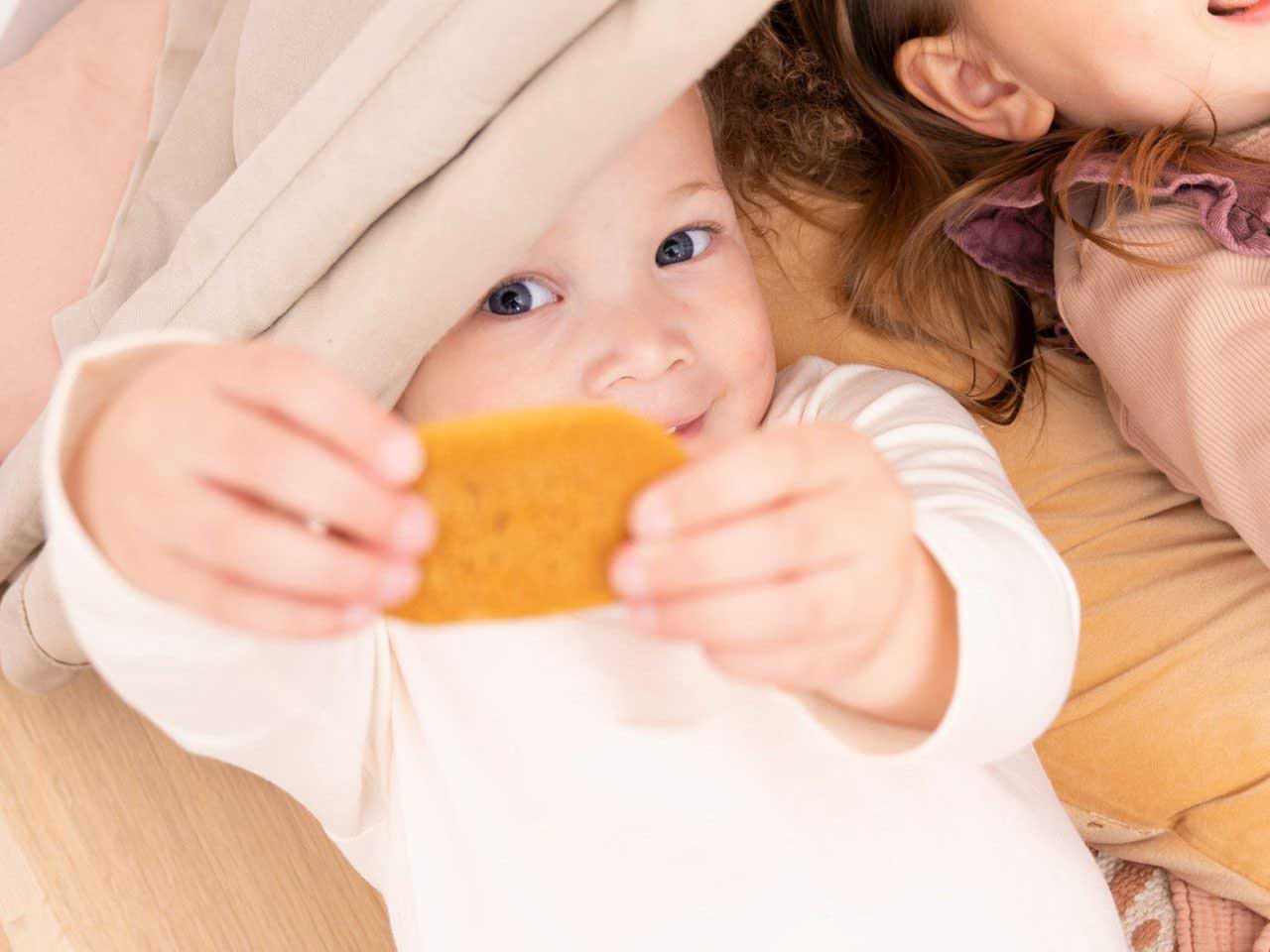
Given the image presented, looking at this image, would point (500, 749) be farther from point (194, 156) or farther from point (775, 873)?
point (194, 156)

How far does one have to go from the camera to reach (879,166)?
1158mm

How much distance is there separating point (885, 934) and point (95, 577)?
500 mm

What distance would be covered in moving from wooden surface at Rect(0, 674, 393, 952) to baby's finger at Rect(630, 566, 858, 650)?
63 cm

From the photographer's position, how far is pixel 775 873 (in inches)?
29.4

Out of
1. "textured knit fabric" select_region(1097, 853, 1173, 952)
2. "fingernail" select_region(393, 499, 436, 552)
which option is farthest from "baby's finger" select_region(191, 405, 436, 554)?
"textured knit fabric" select_region(1097, 853, 1173, 952)

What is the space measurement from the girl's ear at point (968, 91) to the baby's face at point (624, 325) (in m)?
0.26

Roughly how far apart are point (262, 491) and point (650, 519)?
0.15 metres

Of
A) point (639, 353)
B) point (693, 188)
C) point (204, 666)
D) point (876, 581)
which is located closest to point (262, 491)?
point (204, 666)

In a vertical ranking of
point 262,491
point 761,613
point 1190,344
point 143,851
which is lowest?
point 143,851

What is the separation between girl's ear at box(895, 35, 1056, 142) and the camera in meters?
0.98

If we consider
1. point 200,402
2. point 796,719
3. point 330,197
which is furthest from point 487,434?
point 796,719

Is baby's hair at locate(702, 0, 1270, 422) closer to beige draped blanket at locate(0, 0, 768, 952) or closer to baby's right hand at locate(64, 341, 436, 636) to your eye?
beige draped blanket at locate(0, 0, 768, 952)

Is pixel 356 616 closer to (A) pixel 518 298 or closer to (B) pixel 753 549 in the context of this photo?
(B) pixel 753 549

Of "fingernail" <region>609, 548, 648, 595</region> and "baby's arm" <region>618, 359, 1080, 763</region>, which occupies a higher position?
"fingernail" <region>609, 548, 648, 595</region>
